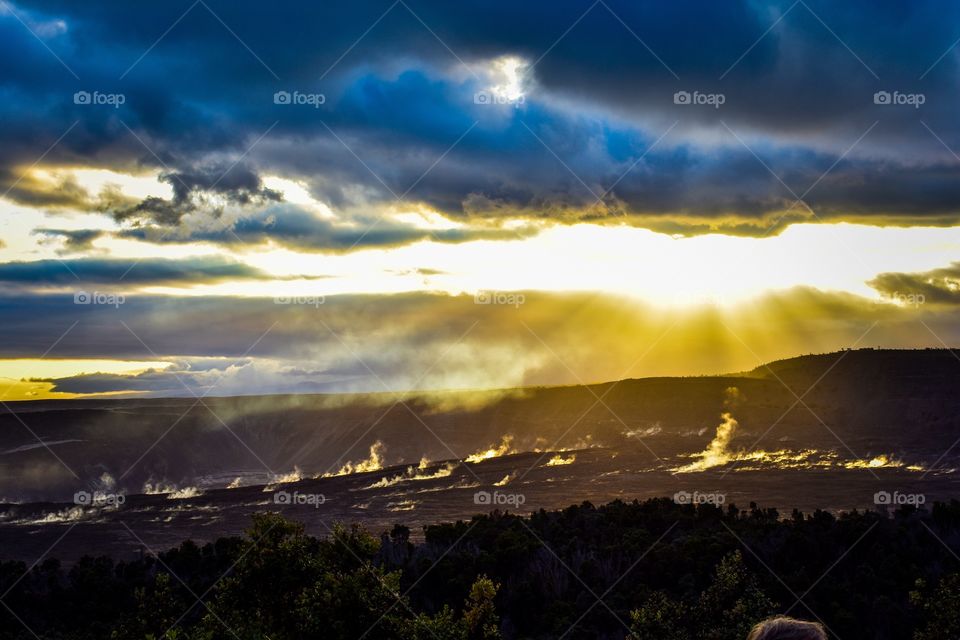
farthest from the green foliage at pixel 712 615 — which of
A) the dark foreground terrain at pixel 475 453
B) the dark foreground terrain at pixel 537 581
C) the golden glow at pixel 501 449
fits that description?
the golden glow at pixel 501 449

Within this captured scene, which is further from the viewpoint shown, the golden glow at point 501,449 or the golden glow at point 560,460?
the golden glow at point 501,449

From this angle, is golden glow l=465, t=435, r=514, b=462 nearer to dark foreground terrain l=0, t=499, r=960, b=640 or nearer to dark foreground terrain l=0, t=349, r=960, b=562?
dark foreground terrain l=0, t=349, r=960, b=562

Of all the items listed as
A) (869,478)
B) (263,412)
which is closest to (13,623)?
(869,478)

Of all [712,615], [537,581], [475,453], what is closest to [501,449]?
[475,453]

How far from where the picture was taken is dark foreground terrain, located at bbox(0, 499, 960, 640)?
1961cm

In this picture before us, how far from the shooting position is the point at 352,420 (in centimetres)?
11212

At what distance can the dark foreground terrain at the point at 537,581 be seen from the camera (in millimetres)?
19609

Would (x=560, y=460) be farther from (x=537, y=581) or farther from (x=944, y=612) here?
(x=944, y=612)

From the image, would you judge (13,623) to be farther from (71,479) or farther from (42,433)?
(42,433)

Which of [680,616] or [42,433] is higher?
[42,433]

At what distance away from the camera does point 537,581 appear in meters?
35.1

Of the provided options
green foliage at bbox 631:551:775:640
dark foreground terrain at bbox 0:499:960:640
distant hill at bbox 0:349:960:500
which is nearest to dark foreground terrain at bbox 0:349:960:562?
distant hill at bbox 0:349:960:500

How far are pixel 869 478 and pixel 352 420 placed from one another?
6606cm

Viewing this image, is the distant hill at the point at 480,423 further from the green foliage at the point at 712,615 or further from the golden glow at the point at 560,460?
the green foliage at the point at 712,615
